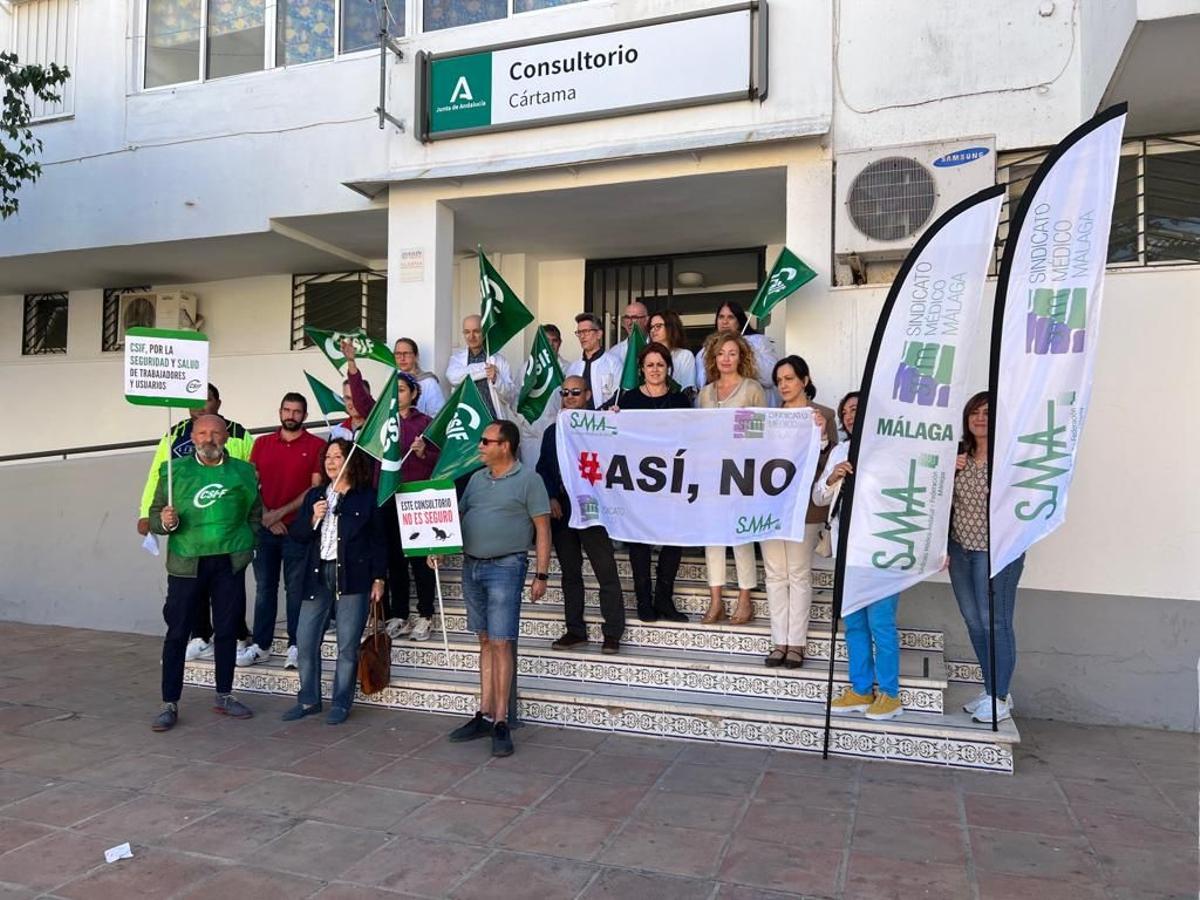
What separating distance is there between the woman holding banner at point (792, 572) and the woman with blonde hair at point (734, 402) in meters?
0.36

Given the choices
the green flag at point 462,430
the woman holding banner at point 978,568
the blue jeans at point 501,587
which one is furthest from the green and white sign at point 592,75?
the blue jeans at point 501,587

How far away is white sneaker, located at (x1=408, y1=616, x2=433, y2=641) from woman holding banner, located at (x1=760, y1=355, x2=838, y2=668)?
2636 millimetres

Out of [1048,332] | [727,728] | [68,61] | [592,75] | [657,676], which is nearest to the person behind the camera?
[1048,332]

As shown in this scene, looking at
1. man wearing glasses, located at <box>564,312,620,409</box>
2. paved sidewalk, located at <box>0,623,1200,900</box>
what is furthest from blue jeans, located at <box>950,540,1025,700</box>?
man wearing glasses, located at <box>564,312,620,409</box>

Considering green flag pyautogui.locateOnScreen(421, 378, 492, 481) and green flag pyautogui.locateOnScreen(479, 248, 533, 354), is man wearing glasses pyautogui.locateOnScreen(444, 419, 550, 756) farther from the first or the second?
green flag pyautogui.locateOnScreen(479, 248, 533, 354)

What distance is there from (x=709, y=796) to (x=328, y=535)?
3010 mm

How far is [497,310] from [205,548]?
2950 millimetres

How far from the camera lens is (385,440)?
5773 mm

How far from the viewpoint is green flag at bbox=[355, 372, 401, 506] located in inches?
225

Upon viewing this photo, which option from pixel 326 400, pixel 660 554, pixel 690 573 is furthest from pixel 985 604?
pixel 326 400

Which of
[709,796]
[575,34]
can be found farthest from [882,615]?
[575,34]

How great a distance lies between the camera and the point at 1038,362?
458 centimetres

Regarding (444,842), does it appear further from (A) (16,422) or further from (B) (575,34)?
(A) (16,422)

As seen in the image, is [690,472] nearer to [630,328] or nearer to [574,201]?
[630,328]
